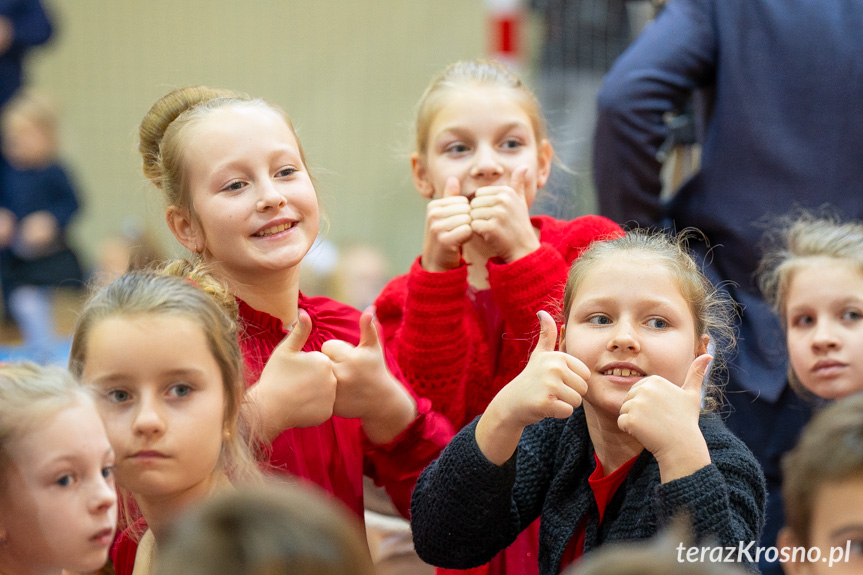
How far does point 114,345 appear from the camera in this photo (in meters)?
1.50

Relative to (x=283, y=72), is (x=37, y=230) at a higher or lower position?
lower

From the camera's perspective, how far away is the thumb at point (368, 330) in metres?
1.72

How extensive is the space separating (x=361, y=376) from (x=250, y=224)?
0.36m

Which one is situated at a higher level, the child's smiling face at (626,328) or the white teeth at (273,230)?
the white teeth at (273,230)

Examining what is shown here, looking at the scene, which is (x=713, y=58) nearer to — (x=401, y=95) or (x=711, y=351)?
(x=711, y=351)

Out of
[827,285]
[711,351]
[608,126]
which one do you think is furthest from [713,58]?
[711,351]

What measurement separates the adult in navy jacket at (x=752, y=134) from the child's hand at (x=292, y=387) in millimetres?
1160

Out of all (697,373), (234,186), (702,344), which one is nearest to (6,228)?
(234,186)

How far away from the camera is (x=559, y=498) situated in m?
1.64

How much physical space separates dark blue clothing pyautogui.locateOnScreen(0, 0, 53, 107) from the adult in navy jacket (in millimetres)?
4196

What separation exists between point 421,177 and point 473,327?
451 mm

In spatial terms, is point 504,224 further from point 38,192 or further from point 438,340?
point 38,192

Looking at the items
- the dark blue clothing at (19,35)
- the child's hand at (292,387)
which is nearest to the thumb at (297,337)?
the child's hand at (292,387)

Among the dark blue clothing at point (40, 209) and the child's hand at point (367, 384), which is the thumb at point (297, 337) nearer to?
the child's hand at point (367, 384)
